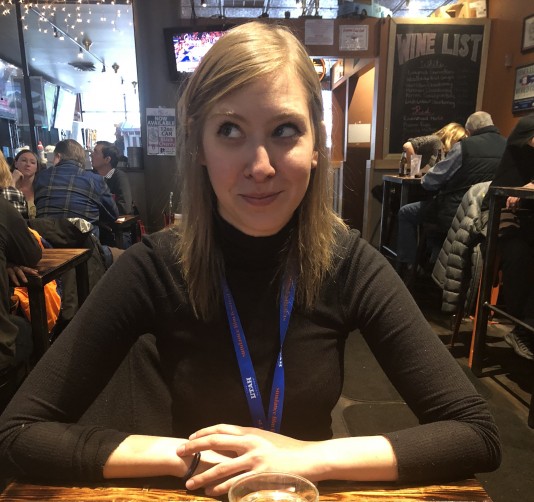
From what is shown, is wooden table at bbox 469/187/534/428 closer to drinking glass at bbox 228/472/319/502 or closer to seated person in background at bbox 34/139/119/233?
drinking glass at bbox 228/472/319/502

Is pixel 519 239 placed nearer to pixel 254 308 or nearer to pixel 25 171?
pixel 254 308

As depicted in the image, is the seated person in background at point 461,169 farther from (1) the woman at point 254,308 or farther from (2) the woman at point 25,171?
(2) the woman at point 25,171

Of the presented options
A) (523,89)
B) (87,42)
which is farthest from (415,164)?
(87,42)

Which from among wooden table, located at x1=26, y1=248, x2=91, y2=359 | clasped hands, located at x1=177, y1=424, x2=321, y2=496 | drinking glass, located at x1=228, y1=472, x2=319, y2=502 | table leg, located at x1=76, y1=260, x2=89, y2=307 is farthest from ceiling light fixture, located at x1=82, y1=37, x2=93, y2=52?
drinking glass, located at x1=228, y1=472, x2=319, y2=502

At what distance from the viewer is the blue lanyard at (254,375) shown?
91 cm

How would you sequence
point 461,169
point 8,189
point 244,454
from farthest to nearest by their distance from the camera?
point 461,169 → point 8,189 → point 244,454

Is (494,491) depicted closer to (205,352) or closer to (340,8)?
(205,352)

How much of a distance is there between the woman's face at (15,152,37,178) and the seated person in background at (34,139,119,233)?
432mm

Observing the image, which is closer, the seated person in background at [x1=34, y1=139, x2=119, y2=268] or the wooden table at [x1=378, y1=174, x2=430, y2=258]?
the seated person in background at [x1=34, y1=139, x2=119, y2=268]

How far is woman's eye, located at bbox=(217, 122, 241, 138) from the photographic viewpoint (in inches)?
35.0

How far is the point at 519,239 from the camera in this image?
8.89ft

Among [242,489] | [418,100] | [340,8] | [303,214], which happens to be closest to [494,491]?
[303,214]

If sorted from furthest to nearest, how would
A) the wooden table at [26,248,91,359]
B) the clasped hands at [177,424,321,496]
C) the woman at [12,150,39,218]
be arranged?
the woman at [12,150,39,218] → the wooden table at [26,248,91,359] → the clasped hands at [177,424,321,496]

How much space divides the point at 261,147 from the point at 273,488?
58 centimetres
